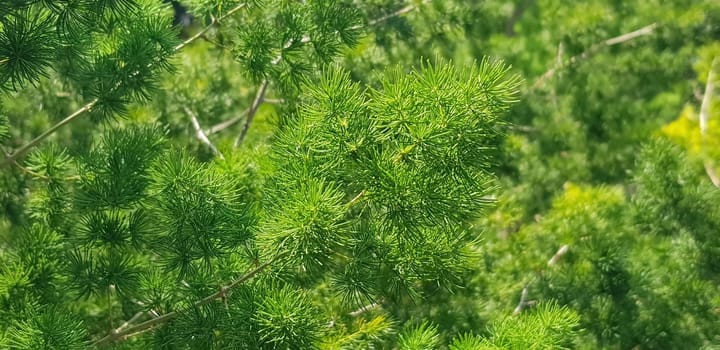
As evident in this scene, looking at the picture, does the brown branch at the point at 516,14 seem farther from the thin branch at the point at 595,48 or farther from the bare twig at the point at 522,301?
the bare twig at the point at 522,301

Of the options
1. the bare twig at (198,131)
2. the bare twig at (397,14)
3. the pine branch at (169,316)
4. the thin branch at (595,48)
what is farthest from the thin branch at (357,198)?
the thin branch at (595,48)

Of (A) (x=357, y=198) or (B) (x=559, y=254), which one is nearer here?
(A) (x=357, y=198)

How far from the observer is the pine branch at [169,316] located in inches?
63.0

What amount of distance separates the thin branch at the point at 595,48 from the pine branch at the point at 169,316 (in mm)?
3011

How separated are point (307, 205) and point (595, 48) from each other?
334 cm

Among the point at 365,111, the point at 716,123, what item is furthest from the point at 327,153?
the point at 716,123

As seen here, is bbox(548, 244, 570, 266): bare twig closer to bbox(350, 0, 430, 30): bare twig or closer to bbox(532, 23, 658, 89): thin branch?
bbox(350, 0, 430, 30): bare twig

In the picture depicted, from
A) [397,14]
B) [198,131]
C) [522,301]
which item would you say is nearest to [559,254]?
[522,301]

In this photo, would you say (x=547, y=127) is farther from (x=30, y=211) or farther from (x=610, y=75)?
(x=30, y=211)

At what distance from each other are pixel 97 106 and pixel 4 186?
633 millimetres

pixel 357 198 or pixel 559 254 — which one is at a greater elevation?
pixel 357 198

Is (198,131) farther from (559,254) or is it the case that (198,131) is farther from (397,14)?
(559,254)

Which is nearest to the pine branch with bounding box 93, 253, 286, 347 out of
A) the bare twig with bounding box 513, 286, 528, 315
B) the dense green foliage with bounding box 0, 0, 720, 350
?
the dense green foliage with bounding box 0, 0, 720, 350

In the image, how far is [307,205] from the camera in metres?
1.42
